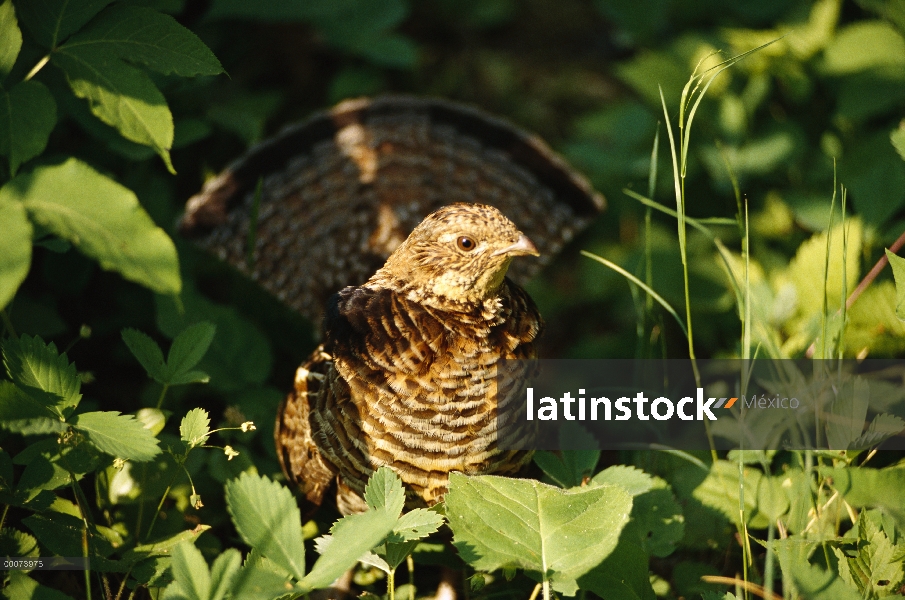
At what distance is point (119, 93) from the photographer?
6.57 feet

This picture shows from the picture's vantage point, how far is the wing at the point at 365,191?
3195mm

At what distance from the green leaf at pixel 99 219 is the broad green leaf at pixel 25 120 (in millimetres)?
166

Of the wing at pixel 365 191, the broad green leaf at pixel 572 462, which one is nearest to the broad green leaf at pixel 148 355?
the wing at pixel 365 191

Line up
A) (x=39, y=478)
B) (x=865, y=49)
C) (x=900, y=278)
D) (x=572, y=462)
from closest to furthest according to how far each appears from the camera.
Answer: (x=39, y=478) → (x=900, y=278) → (x=572, y=462) → (x=865, y=49)

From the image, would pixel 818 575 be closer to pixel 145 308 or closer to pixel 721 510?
pixel 721 510

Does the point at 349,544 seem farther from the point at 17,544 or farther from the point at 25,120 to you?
the point at 25,120

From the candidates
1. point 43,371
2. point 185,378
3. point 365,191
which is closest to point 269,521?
point 185,378

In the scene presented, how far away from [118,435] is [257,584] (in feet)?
1.69

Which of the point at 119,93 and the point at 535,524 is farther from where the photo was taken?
the point at 119,93

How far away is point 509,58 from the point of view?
4.99 m

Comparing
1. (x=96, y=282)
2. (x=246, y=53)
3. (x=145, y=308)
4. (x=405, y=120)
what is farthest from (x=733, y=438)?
(x=246, y=53)

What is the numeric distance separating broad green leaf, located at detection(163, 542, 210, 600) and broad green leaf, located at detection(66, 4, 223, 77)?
121cm

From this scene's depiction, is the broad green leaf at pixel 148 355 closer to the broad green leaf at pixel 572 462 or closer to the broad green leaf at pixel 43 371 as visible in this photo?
the broad green leaf at pixel 43 371

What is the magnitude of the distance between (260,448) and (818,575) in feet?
6.24
